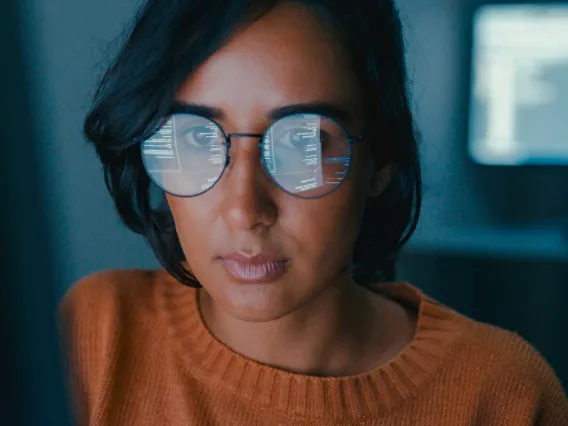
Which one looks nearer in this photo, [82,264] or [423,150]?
[82,264]

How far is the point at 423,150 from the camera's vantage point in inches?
35.0

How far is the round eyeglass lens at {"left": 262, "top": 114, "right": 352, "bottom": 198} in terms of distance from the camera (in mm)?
592

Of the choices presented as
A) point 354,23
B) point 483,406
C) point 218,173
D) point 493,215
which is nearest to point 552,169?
point 493,215

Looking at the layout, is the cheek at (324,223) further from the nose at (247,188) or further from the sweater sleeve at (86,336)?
the sweater sleeve at (86,336)

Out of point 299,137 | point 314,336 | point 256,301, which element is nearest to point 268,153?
point 299,137

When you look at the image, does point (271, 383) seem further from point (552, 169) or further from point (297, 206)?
point (552, 169)

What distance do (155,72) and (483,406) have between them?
56 centimetres

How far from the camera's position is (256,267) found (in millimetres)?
629

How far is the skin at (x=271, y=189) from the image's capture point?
0.59 m

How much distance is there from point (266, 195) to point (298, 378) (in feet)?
0.84

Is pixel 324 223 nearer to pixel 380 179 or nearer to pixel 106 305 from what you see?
pixel 380 179

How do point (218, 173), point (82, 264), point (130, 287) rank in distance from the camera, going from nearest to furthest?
point (218, 173)
point (82, 264)
point (130, 287)

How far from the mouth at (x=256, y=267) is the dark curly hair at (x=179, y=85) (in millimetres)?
163

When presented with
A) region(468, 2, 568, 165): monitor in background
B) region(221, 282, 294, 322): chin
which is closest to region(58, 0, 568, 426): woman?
region(221, 282, 294, 322): chin
